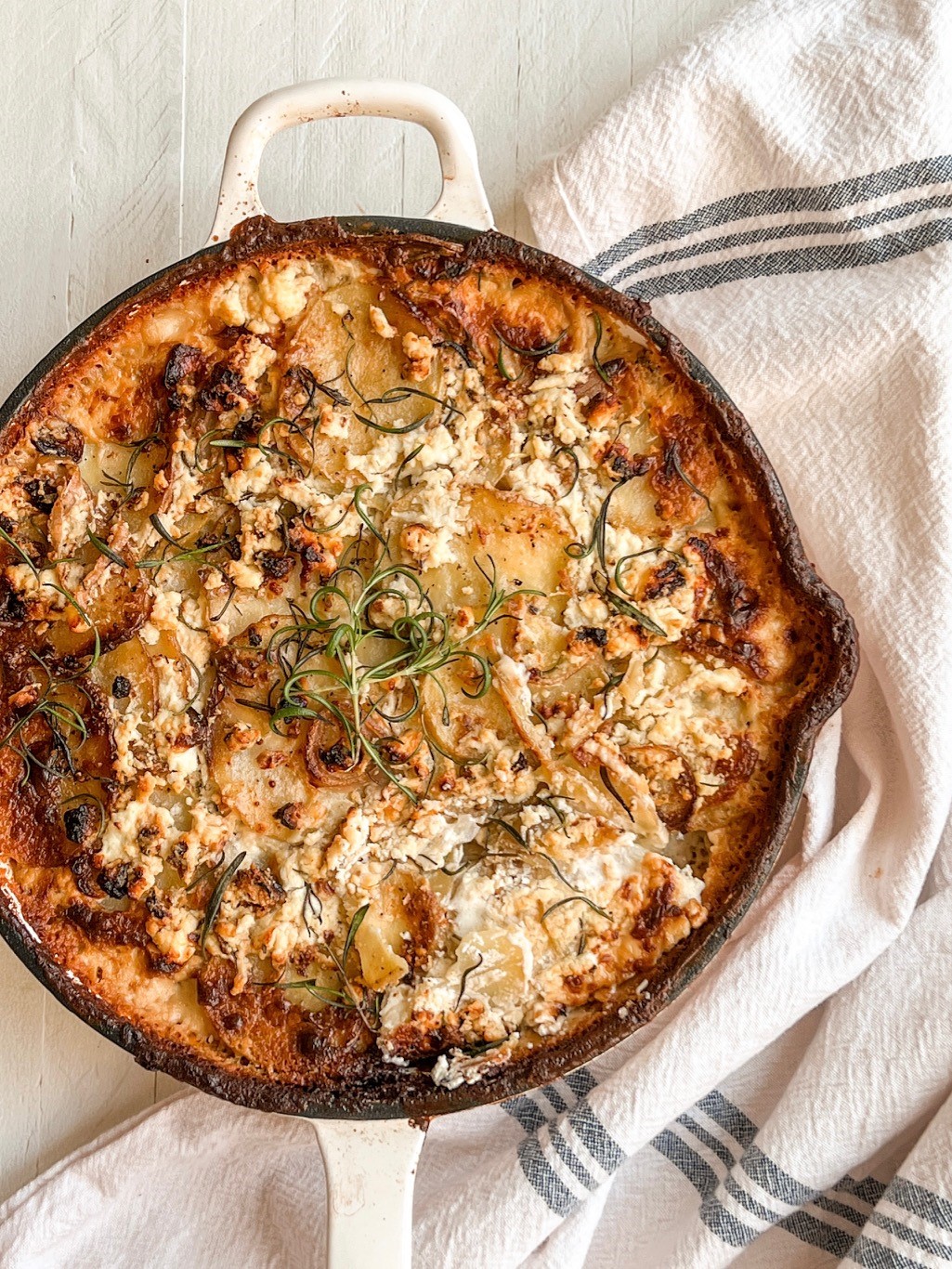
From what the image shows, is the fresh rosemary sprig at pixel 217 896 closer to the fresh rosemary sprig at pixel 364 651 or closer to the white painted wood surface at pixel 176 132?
the fresh rosemary sprig at pixel 364 651

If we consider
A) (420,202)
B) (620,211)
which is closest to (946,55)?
(620,211)

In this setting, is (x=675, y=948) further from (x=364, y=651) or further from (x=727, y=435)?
(x=727, y=435)

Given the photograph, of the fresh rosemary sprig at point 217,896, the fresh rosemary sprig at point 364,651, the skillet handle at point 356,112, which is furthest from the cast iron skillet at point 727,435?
the fresh rosemary sprig at point 364,651

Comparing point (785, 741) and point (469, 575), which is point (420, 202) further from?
point (785, 741)

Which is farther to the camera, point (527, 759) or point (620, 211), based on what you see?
point (620, 211)

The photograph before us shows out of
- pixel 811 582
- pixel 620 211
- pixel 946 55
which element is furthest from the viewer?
pixel 620 211

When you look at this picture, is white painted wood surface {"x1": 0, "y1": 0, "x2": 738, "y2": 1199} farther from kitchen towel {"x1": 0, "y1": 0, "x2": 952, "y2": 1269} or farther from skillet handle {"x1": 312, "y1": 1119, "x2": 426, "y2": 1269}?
skillet handle {"x1": 312, "y1": 1119, "x2": 426, "y2": 1269}

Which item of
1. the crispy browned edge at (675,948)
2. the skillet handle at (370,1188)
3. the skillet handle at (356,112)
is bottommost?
the skillet handle at (370,1188)
